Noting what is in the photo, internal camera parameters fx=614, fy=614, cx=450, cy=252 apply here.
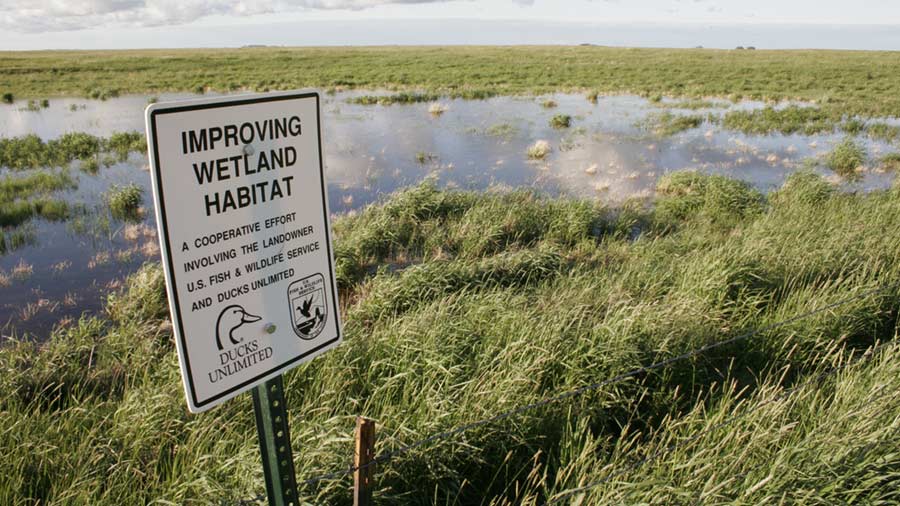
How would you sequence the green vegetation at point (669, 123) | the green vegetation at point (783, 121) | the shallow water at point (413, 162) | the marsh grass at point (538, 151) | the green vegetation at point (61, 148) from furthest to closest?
the green vegetation at point (783, 121)
the green vegetation at point (669, 123)
the marsh grass at point (538, 151)
the green vegetation at point (61, 148)
the shallow water at point (413, 162)

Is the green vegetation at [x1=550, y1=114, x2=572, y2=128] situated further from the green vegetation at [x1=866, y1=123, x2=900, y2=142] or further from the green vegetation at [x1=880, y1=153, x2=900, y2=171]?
the green vegetation at [x1=866, y1=123, x2=900, y2=142]

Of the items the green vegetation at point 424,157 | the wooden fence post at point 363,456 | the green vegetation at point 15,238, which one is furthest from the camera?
the green vegetation at point 424,157

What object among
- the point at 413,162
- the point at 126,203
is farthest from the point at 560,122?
the point at 126,203

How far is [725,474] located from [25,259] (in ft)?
35.6

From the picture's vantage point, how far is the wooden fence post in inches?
93.0

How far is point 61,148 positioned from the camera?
1808 centimetres

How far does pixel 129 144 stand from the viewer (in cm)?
1944

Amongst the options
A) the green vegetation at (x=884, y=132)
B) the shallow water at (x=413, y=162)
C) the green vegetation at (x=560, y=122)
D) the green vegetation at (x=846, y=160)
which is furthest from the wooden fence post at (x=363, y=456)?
the green vegetation at (x=884, y=132)

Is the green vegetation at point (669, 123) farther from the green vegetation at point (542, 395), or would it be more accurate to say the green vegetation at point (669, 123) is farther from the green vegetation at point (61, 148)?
the green vegetation at point (61, 148)

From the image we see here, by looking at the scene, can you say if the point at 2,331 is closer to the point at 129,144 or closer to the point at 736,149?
the point at 129,144

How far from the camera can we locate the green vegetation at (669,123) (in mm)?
23395

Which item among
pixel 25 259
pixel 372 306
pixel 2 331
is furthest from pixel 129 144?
pixel 372 306

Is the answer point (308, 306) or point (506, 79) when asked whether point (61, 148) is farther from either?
point (506, 79)

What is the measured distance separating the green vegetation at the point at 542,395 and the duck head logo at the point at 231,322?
5.25ft
